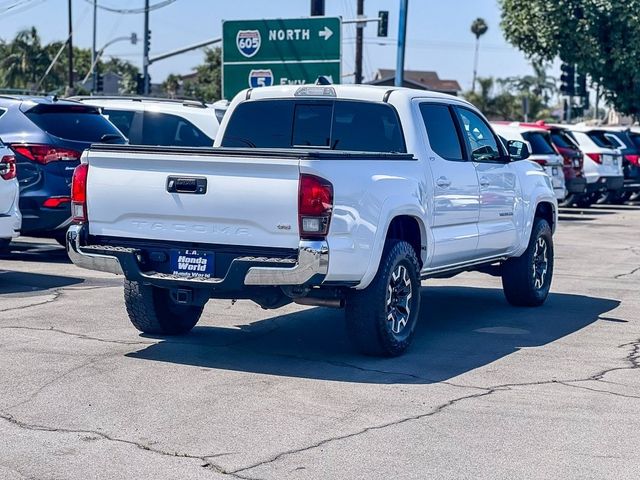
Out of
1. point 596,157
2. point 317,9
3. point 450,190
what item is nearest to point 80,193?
point 450,190

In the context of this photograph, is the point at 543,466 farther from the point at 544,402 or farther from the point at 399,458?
the point at 544,402

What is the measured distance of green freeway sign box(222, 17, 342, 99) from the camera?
2322 centimetres

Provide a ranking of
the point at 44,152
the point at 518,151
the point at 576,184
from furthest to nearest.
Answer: the point at 576,184 → the point at 44,152 → the point at 518,151

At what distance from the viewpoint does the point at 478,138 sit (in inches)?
415

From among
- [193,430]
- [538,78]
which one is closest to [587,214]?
[193,430]

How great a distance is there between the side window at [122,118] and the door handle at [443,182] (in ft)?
24.6

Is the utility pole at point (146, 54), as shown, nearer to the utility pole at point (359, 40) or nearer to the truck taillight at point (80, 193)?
the utility pole at point (359, 40)

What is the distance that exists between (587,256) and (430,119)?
786 cm

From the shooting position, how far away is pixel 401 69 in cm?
2748

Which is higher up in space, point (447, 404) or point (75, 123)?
point (75, 123)

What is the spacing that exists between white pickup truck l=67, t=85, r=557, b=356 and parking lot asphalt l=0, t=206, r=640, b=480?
50cm

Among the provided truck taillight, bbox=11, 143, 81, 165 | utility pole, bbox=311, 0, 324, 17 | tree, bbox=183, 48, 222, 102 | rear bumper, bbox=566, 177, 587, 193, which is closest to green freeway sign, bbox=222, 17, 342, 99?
utility pole, bbox=311, 0, 324, 17

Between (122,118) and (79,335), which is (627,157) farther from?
(79,335)

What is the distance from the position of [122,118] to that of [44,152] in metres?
2.95
